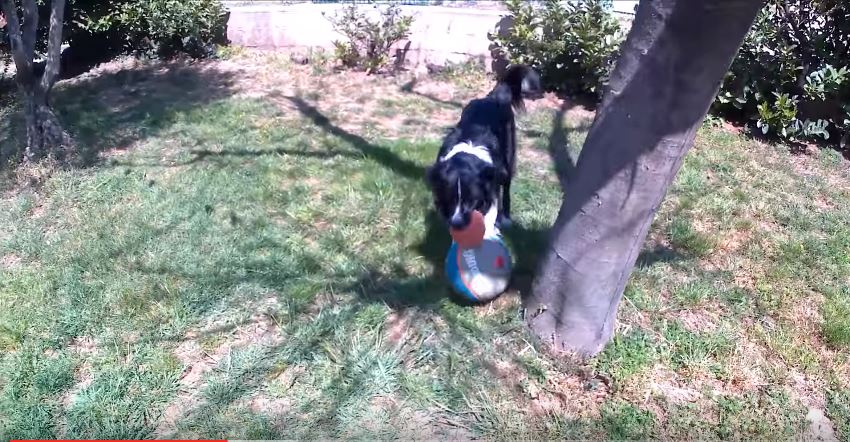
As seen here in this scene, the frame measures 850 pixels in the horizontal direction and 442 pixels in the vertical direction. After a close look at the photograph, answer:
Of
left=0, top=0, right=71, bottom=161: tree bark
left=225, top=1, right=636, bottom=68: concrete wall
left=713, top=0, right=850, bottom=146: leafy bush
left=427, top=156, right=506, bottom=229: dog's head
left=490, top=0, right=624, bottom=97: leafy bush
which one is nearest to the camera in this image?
left=427, top=156, right=506, bottom=229: dog's head

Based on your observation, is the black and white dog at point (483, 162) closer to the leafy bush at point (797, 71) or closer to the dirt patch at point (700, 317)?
the dirt patch at point (700, 317)

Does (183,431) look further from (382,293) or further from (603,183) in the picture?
(603,183)

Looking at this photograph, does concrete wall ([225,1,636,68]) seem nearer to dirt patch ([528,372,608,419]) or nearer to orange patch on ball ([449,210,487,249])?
orange patch on ball ([449,210,487,249])

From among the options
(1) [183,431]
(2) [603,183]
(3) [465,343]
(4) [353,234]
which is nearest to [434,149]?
(4) [353,234]

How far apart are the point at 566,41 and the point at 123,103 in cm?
468

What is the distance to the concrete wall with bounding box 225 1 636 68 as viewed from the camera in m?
7.17

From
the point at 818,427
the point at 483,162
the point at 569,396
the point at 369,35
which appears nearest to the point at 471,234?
the point at 483,162

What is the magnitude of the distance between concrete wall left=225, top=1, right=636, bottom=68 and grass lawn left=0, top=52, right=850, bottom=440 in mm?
2352

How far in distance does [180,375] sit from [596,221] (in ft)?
6.84

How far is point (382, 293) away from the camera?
135 inches

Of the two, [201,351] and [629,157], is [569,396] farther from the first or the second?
[201,351]

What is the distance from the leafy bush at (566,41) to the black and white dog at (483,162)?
67.7 inches

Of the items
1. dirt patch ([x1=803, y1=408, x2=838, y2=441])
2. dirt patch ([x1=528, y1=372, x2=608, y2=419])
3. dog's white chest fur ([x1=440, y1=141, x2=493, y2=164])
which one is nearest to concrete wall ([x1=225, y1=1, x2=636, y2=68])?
dog's white chest fur ([x1=440, y1=141, x2=493, y2=164])

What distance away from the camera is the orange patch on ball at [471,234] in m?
3.15
